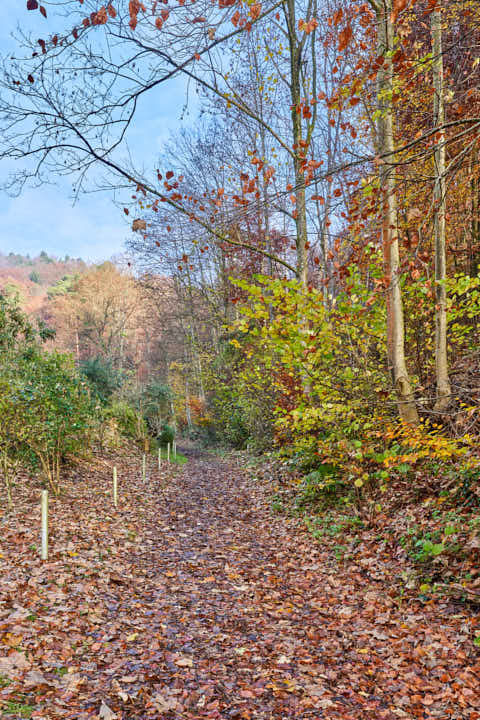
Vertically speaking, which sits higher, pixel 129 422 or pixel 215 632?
pixel 129 422

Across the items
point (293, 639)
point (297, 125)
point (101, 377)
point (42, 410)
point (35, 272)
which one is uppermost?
point (35, 272)

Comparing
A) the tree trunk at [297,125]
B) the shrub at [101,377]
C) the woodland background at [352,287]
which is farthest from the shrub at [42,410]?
the shrub at [101,377]

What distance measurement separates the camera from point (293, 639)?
3.92m

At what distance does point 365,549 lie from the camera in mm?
5363

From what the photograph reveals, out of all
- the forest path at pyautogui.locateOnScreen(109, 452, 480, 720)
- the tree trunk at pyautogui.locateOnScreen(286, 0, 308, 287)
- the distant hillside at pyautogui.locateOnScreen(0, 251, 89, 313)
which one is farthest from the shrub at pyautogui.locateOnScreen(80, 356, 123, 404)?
the distant hillside at pyautogui.locateOnScreen(0, 251, 89, 313)

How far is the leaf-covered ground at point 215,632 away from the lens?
2977mm

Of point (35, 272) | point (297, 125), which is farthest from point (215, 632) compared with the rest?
point (35, 272)

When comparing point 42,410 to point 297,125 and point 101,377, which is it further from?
point 101,377

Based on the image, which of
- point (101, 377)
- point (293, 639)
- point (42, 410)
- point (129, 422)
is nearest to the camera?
point (293, 639)

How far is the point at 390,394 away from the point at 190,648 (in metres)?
4.11

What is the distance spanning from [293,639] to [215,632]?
731 millimetres

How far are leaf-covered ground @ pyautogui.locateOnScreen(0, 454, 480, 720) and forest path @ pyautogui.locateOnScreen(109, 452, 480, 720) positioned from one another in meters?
0.01

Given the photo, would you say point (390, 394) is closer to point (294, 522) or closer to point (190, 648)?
point (294, 522)

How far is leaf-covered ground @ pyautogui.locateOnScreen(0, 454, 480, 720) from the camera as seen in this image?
2.98 m
